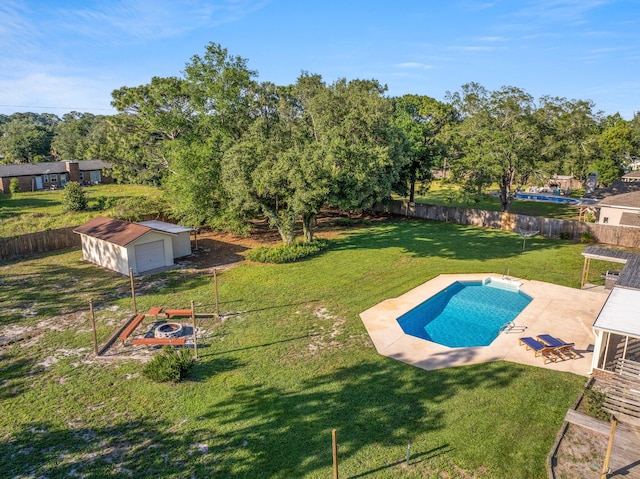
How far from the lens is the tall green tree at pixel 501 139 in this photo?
32844 mm

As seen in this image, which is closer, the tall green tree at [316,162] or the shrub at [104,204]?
the tall green tree at [316,162]

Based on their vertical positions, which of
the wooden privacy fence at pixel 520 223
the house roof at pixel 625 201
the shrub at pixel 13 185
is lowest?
the wooden privacy fence at pixel 520 223

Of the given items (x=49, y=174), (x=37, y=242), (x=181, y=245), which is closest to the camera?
(x=181, y=245)

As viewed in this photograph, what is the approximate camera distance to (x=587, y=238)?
92.6 feet

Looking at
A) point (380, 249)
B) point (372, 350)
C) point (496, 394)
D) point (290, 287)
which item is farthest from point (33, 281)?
point (496, 394)

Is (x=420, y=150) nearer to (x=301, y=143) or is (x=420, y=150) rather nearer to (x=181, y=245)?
(x=301, y=143)

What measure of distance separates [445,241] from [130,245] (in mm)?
21205

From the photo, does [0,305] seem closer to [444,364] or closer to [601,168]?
[444,364]

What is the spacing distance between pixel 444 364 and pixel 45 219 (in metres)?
34.4

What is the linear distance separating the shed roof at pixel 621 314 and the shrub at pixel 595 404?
177cm

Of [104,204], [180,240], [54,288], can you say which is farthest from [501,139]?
[104,204]

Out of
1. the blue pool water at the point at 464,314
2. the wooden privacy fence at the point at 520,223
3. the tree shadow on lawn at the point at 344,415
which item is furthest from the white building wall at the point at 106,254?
the wooden privacy fence at the point at 520,223

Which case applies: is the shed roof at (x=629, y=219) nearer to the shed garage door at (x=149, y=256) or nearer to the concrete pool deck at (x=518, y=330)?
the concrete pool deck at (x=518, y=330)

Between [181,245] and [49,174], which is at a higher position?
[49,174]
